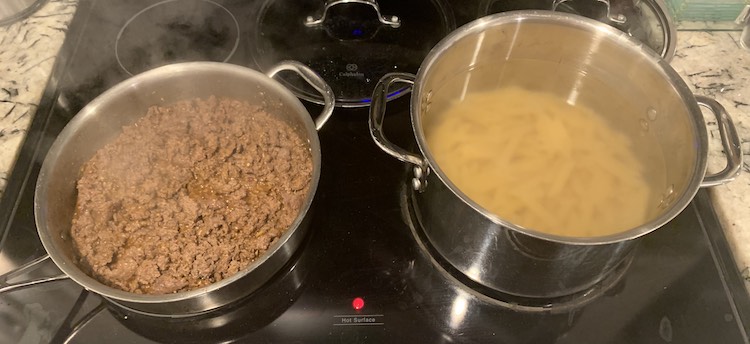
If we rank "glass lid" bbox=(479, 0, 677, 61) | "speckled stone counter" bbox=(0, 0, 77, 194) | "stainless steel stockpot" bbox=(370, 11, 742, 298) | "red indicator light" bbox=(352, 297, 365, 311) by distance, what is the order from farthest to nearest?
1. "glass lid" bbox=(479, 0, 677, 61)
2. "speckled stone counter" bbox=(0, 0, 77, 194)
3. "red indicator light" bbox=(352, 297, 365, 311)
4. "stainless steel stockpot" bbox=(370, 11, 742, 298)

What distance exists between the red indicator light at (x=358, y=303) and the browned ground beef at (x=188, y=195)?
155 millimetres

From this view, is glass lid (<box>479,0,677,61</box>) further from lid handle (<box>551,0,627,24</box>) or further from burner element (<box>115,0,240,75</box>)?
burner element (<box>115,0,240,75</box>)

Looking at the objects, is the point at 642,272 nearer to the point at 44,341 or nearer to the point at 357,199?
the point at 357,199

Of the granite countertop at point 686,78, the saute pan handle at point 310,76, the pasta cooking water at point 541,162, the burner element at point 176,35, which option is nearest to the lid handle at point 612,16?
the granite countertop at point 686,78

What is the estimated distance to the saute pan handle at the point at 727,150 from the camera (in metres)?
0.81

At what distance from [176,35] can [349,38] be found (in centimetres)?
35

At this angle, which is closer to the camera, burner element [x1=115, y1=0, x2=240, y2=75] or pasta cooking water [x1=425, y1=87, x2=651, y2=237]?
pasta cooking water [x1=425, y1=87, x2=651, y2=237]

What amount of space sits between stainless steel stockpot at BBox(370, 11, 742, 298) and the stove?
0.13 ft

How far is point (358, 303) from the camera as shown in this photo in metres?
0.89

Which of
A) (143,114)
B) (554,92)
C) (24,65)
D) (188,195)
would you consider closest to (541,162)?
(554,92)

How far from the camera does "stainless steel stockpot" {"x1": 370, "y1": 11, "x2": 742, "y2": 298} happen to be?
2.55ft

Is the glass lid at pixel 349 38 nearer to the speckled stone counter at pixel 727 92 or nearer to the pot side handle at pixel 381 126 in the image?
the pot side handle at pixel 381 126

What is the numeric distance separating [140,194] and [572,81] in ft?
2.48

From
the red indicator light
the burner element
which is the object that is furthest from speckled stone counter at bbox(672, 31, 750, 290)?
the burner element
